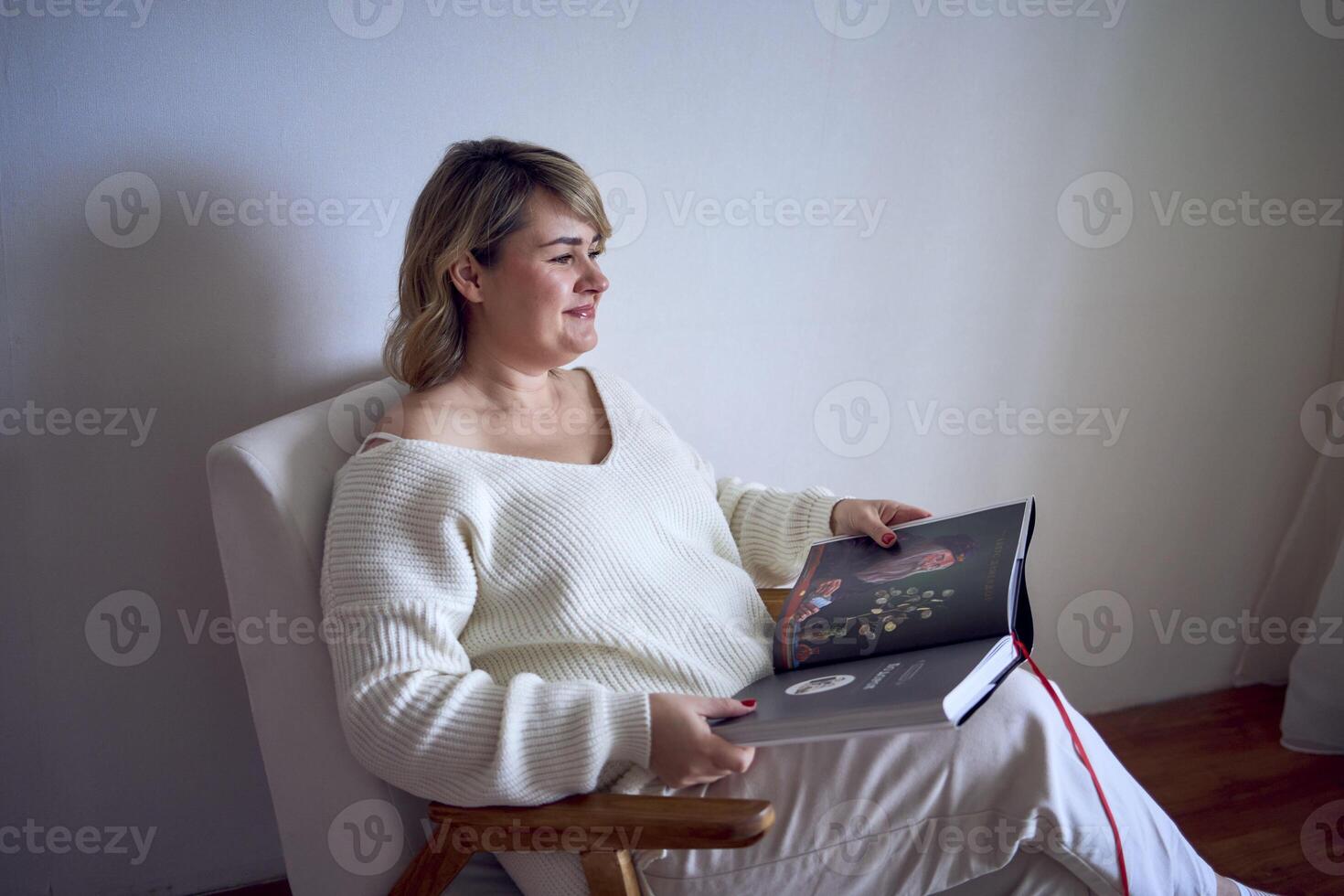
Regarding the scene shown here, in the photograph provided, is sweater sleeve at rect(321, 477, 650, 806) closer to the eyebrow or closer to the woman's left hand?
the eyebrow

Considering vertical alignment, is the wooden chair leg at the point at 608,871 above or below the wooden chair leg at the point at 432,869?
above

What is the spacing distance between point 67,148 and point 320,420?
0.55m

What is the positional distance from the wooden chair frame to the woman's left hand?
1.96ft

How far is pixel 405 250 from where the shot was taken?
4.91 feet

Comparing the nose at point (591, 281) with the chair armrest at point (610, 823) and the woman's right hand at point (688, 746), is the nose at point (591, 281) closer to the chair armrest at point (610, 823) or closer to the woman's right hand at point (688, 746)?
the woman's right hand at point (688, 746)

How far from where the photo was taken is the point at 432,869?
1.22 metres

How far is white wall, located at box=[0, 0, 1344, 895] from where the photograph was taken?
→ 4.99 ft

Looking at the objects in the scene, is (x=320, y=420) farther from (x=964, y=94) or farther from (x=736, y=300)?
(x=964, y=94)

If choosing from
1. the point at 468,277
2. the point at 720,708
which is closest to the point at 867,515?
the point at 720,708

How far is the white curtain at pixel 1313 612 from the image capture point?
220 cm

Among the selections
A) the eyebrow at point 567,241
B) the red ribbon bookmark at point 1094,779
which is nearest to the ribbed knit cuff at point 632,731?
the red ribbon bookmark at point 1094,779

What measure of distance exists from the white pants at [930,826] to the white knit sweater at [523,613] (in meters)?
0.13

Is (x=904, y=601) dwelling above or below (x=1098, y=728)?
above

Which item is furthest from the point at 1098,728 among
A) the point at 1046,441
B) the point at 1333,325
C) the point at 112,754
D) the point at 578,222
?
the point at 112,754
